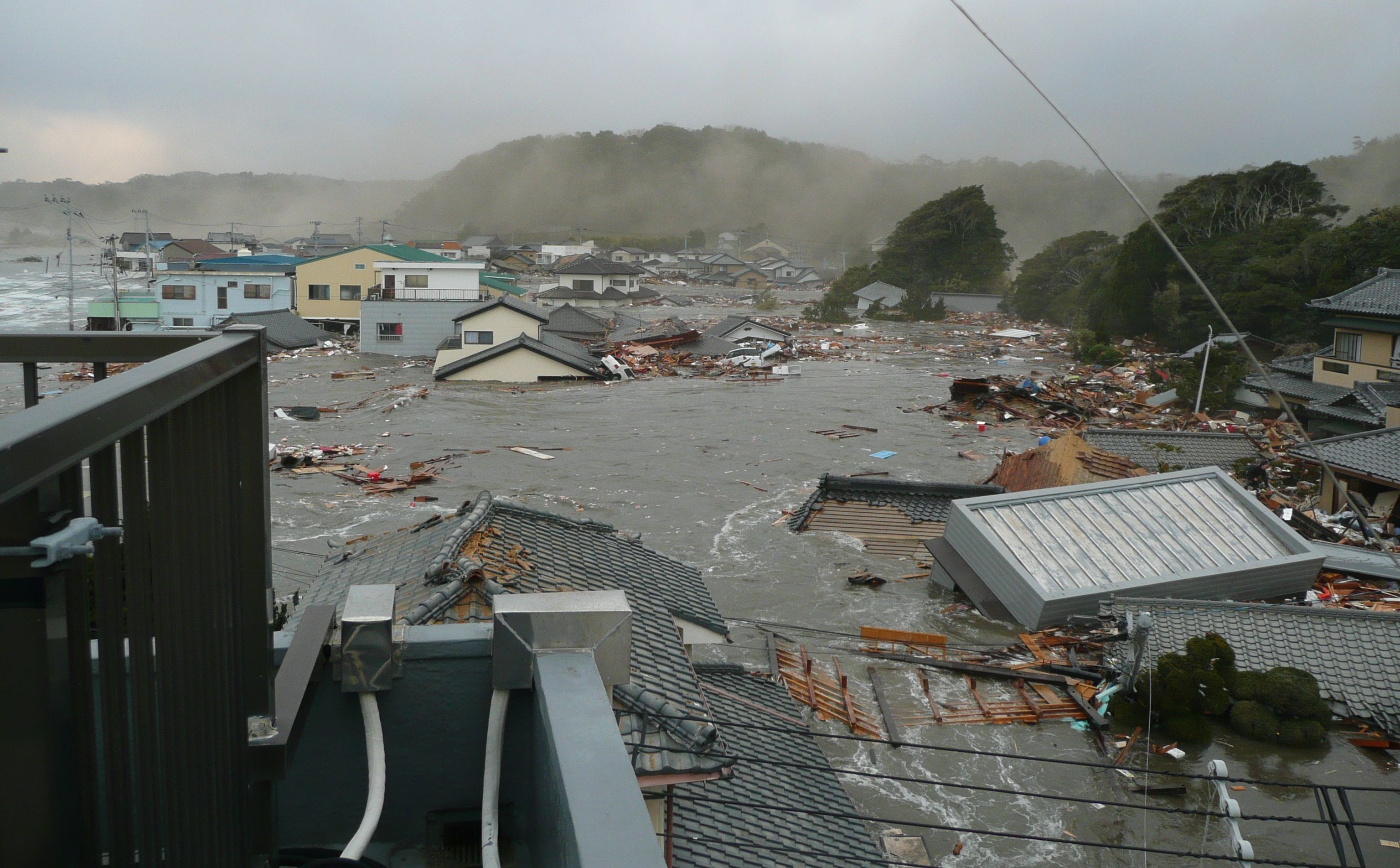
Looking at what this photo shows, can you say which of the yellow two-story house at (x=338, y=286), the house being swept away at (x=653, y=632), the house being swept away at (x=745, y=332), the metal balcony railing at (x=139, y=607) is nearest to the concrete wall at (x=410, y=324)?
the yellow two-story house at (x=338, y=286)

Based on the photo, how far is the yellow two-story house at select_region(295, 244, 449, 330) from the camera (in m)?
41.9

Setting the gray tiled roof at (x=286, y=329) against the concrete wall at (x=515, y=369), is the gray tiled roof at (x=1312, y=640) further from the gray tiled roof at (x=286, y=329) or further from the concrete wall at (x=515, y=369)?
the gray tiled roof at (x=286, y=329)

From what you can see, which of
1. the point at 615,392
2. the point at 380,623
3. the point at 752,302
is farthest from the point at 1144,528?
the point at 752,302

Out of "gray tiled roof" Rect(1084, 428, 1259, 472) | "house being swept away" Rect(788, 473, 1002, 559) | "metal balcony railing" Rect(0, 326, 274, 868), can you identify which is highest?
"metal balcony railing" Rect(0, 326, 274, 868)

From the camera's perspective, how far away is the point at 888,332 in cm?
4894

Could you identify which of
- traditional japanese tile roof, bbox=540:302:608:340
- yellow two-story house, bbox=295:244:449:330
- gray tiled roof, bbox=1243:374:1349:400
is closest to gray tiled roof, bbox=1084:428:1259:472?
gray tiled roof, bbox=1243:374:1349:400

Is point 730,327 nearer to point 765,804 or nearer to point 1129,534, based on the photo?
point 1129,534

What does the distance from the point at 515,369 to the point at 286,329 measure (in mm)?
11163

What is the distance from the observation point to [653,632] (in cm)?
517

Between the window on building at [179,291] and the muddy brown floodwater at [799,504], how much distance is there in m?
6.86

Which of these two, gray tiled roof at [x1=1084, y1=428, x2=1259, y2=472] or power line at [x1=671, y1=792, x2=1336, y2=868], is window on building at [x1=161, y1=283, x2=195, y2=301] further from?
power line at [x1=671, y1=792, x2=1336, y2=868]

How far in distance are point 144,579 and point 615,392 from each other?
2876 cm

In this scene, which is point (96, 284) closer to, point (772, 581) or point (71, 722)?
point (772, 581)

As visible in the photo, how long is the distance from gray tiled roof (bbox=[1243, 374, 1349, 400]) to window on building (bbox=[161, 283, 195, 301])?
34889mm
